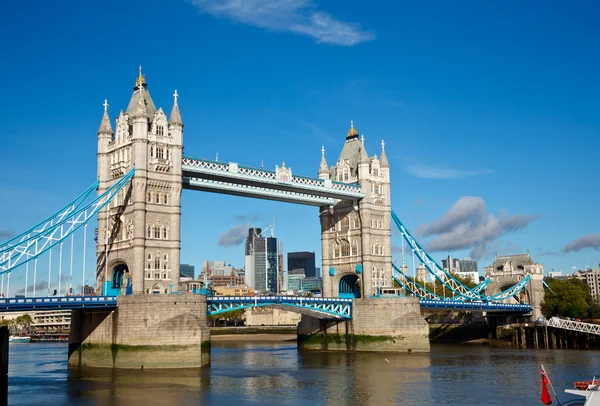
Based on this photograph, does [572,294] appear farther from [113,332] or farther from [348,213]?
[113,332]

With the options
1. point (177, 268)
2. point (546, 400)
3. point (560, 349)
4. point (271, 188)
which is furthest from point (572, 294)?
point (546, 400)

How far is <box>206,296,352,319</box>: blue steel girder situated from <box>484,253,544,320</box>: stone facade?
4121cm

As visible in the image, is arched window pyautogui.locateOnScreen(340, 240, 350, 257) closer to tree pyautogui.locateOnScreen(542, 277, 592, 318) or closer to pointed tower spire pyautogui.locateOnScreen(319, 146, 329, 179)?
pointed tower spire pyautogui.locateOnScreen(319, 146, 329, 179)

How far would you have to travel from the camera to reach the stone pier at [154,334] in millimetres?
58094

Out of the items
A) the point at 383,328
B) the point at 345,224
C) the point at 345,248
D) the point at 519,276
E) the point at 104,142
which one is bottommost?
the point at 383,328

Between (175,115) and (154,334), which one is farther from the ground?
(175,115)

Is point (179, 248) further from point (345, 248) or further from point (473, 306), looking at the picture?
point (473, 306)

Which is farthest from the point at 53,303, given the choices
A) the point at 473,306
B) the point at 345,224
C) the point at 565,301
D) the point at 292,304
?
the point at 565,301

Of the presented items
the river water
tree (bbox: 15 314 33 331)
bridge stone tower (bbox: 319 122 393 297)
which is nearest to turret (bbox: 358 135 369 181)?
bridge stone tower (bbox: 319 122 393 297)

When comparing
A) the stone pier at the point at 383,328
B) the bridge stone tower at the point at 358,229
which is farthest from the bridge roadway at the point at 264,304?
the bridge stone tower at the point at 358,229

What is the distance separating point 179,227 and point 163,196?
11.1ft

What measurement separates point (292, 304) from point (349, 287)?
17801mm

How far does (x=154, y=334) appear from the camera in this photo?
58500 millimetres

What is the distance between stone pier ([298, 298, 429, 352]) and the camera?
78.0m
